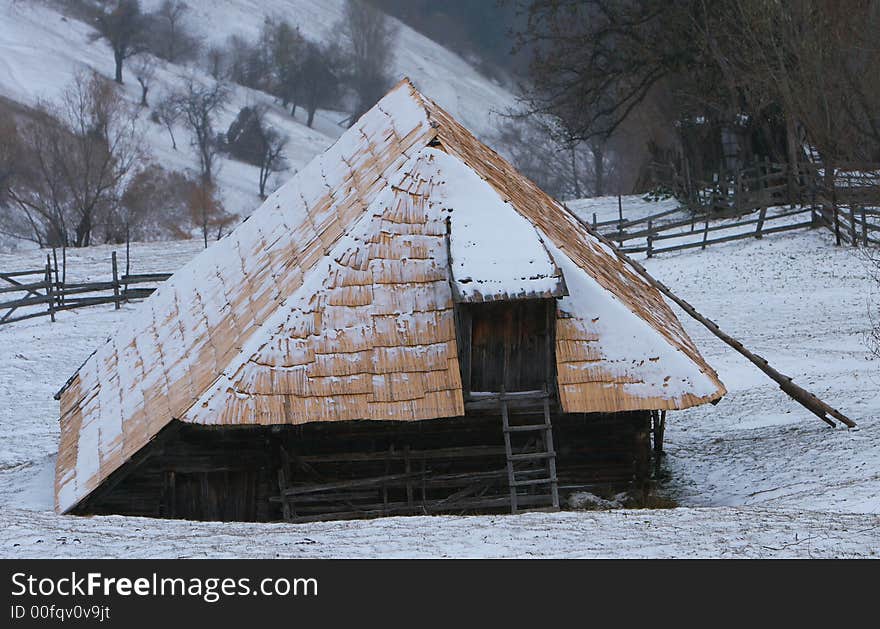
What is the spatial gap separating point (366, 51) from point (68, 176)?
41991mm

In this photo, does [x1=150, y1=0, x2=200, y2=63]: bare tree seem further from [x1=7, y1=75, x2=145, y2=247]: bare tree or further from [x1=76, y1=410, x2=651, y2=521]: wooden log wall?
[x1=76, y1=410, x2=651, y2=521]: wooden log wall

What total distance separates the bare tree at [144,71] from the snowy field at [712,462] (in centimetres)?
5172

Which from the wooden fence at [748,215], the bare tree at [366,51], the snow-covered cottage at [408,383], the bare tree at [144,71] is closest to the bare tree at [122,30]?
the bare tree at [144,71]

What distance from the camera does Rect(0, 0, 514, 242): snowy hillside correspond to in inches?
2899

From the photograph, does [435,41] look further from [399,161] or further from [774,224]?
[399,161]

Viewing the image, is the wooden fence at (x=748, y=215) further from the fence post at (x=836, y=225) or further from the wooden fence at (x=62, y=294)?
the wooden fence at (x=62, y=294)

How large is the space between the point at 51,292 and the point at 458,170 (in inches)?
714

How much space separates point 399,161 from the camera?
15219mm

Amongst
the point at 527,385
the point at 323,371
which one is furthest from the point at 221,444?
the point at 527,385

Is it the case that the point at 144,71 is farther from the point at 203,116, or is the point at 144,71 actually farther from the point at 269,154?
the point at 269,154

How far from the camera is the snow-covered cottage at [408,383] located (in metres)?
13.4

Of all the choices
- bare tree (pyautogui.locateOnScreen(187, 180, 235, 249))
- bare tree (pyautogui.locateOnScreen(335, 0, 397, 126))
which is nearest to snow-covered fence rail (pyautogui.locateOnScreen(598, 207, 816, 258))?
bare tree (pyautogui.locateOnScreen(187, 180, 235, 249))

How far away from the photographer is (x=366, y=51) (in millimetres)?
90625

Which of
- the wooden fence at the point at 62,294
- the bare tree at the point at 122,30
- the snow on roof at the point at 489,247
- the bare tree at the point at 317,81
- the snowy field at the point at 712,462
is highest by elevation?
the bare tree at the point at 122,30
